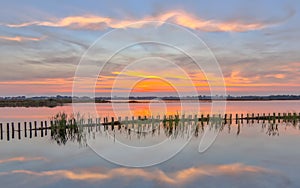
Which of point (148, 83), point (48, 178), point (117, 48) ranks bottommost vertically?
point (48, 178)

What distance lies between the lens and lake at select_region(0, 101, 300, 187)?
37.3 ft

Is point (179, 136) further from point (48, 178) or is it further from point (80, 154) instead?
point (48, 178)

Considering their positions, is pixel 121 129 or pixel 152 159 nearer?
pixel 152 159

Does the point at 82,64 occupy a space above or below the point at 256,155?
above

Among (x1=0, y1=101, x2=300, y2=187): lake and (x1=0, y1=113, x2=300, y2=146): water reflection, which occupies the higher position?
(x1=0, y1=113, x2=300, y2=146): water reflection

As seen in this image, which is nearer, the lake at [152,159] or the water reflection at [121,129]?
the lake at [152,159]

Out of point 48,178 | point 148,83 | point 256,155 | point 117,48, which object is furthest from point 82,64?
point 256,155

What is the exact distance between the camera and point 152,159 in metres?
14.5

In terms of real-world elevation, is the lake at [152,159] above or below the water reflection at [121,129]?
below

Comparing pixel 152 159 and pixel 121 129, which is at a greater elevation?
pixel 121 129

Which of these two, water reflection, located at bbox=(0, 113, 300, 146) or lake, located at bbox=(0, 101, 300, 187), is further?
water reflection, located at bbox=(0, 113, 300, 146)

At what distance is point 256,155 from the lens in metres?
15.4

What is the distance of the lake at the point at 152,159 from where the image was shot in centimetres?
1137

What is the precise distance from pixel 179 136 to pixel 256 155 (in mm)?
5858
